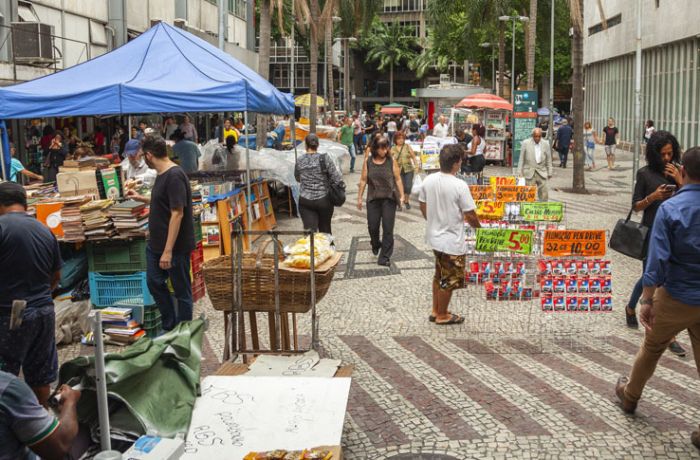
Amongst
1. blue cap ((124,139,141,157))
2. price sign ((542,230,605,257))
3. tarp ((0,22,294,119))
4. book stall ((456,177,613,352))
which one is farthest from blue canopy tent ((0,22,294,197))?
price sign ((542,230,605,257))

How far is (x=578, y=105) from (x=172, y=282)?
1520 centimetres

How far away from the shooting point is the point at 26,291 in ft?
17.6

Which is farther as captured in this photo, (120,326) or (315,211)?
(315,211)

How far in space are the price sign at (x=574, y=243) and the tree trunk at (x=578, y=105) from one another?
506 inches

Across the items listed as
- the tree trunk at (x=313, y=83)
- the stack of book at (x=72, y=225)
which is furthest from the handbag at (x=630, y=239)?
the tree trunk at (x=313, y=83)

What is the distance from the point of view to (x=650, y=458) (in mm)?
5129

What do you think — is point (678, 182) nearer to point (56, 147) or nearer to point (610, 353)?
point (610, 353)

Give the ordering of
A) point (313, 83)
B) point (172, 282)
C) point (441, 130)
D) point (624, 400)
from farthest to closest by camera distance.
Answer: point (313, 83) < point (441, 130) < point (172, 282) < point (624, 400)

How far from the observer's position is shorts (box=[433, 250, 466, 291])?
795 cm

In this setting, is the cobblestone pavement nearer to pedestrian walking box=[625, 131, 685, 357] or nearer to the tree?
pedestrian walking box=[625, 131, 685, 357]

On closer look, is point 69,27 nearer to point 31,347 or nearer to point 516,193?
point 516,193

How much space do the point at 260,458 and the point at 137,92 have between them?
22.4 ft

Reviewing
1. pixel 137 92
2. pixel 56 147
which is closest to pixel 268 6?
pixel 56 147

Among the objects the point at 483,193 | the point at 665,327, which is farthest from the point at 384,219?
the point at 665,327
